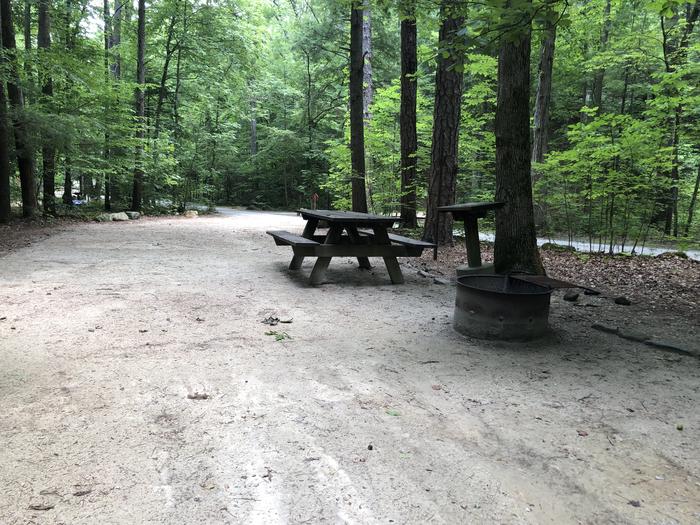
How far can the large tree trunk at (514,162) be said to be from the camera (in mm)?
5121

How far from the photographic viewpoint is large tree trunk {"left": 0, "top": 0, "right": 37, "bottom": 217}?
1048cm

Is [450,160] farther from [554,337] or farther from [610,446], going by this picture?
[610,446]

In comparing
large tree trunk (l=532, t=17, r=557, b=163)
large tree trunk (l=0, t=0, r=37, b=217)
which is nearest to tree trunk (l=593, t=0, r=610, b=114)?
large tree trunk (l=532, t=17, r=557, b=163)

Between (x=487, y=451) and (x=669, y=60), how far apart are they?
12490mm

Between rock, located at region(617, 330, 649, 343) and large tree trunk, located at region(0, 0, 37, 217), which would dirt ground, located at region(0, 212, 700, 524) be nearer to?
rock, located at region(617, 330, 649, 343)

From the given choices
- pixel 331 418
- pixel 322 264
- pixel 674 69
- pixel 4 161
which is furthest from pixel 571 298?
pixel 4 161

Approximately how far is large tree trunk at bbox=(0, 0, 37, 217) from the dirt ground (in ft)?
27.2

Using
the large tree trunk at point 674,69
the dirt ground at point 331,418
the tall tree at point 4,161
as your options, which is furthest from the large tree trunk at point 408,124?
the tall tree at point 4,161

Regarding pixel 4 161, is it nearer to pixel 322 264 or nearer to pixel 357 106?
pixel 357 106

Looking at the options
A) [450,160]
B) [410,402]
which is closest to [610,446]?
[410,402]

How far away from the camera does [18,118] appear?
34.5 ft

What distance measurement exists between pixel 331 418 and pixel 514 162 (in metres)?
3.90

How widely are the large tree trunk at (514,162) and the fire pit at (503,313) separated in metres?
1.51

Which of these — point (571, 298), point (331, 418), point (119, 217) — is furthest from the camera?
point (119, 217)
